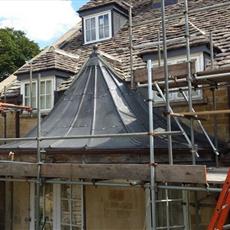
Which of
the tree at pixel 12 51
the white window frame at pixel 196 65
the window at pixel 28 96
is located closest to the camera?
the white window frame at pixel 196 65

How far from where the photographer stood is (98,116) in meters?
9.92

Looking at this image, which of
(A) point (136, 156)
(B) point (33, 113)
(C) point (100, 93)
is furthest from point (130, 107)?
(B) point (33, 113)

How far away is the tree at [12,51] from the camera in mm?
34844

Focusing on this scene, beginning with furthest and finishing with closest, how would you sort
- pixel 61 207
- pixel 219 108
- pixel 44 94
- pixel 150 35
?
pixel 44 94 → pixel 150 35 → pixel 61 207 → pixel 219 108

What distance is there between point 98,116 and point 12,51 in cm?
2737

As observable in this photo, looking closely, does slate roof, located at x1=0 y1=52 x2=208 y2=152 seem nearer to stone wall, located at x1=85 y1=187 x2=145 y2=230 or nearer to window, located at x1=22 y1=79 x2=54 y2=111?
stone wall, located at x1=85 y1=187 x2=145 y2=230

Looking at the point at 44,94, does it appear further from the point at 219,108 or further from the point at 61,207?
the point at 219,108

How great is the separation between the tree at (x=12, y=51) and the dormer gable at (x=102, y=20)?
18.4m

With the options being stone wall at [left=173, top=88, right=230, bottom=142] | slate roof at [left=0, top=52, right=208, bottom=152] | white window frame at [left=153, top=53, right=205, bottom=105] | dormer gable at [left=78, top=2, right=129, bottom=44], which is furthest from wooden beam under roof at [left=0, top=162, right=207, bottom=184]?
dormer gable at [left=78, top=2, right=129, bottom=44]

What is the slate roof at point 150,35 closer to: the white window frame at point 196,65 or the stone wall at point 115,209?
the white window frame at point 196,65

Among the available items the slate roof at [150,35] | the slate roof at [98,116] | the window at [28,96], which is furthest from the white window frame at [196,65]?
the window at [28,96]

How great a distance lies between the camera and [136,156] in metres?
8.75

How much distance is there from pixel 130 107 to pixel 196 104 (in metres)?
1.97

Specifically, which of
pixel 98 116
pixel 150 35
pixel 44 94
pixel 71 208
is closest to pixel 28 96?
pixel 44 94
